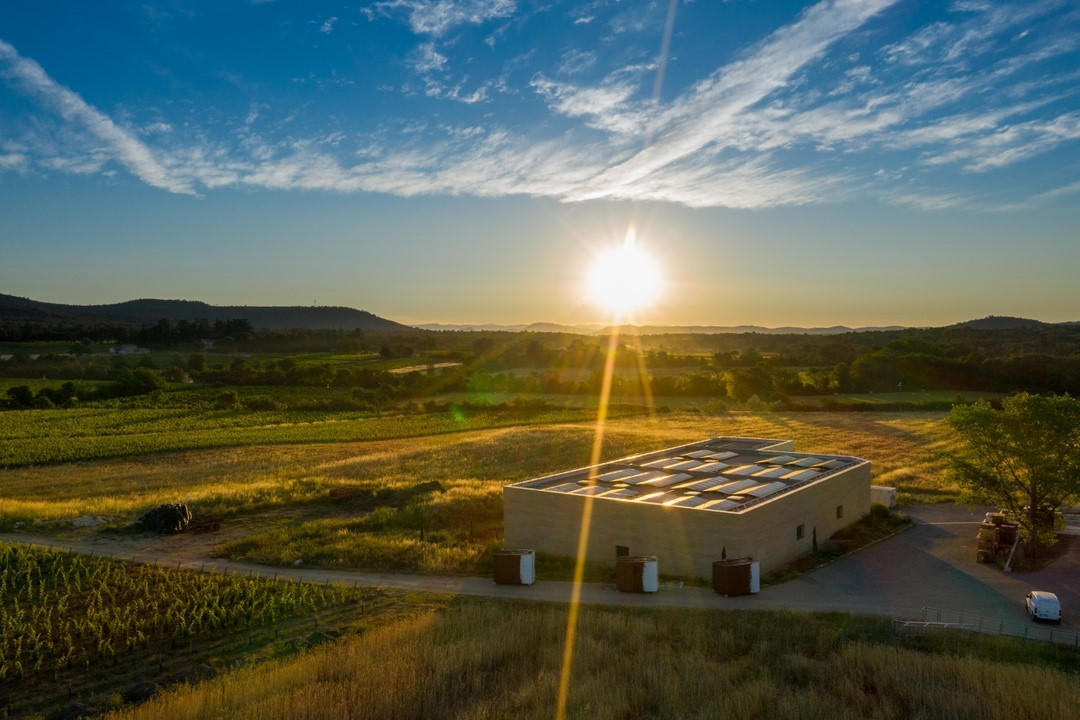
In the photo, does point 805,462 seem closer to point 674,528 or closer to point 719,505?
point 719,505

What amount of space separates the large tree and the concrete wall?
20.2ft

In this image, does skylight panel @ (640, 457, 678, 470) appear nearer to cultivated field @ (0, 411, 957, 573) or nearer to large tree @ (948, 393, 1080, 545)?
cultivated field @ (0, 411, 957, 573)

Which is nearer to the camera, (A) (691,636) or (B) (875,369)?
(A) (691,636)

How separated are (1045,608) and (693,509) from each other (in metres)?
10.7

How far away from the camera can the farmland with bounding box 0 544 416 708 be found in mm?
18016

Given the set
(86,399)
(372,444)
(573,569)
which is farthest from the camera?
(86,399)

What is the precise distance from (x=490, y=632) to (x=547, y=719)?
487 centimetres

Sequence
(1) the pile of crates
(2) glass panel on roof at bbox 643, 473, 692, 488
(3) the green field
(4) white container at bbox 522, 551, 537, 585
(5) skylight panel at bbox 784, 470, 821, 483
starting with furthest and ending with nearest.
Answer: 1. (3) the green field
2. (5) skylight panel at bbox 784, 470, 821, 483
3. (2) glass panel on roof at bbox 643, 473, 692, 488
4. (1) the pile of crates
5. (4) white container at bbox 522, 551, 537, 585

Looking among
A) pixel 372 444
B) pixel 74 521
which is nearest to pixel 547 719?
pixel 74 521

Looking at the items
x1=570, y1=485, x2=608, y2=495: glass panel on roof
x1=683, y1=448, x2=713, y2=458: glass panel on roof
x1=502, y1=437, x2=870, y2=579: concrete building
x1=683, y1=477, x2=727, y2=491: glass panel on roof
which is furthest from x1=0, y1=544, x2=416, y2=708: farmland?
x1=683, y1=448, x2=713, y2=458: glass panel on roof

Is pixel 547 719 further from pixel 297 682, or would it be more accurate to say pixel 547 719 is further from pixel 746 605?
pixel 746 605

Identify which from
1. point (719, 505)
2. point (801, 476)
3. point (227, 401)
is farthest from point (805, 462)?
point (227, 401)

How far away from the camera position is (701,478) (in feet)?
112

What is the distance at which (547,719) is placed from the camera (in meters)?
14.7
